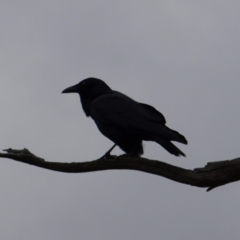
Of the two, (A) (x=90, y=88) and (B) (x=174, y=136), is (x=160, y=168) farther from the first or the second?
(A) (x=90, y=88)

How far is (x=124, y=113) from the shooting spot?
28.7ft

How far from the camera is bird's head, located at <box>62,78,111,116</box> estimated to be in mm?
9914

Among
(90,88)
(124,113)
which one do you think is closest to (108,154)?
(124,113)

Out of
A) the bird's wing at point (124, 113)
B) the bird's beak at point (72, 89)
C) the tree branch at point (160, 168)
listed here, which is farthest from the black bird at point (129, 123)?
the tree branch at point (160, 168)

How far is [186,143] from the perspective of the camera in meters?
7.52

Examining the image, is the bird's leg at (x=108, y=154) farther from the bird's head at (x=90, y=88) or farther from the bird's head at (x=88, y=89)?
the bird's head at (x=90, y=88)

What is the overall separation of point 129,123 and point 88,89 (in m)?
1.82

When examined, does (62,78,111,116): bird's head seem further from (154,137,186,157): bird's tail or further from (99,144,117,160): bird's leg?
(154,137,186,157): bird's tail

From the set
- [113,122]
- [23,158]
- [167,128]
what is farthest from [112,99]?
[23,158]

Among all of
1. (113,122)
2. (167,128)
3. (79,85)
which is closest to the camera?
(167,128)

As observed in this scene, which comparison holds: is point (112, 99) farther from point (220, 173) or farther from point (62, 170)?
point (220, 173)

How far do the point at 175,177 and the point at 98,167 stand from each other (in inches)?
40.4

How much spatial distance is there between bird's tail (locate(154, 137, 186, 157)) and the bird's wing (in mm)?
337

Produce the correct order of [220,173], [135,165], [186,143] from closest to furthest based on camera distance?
1. [220,173]
2. [135,165]
3. [186,143]
